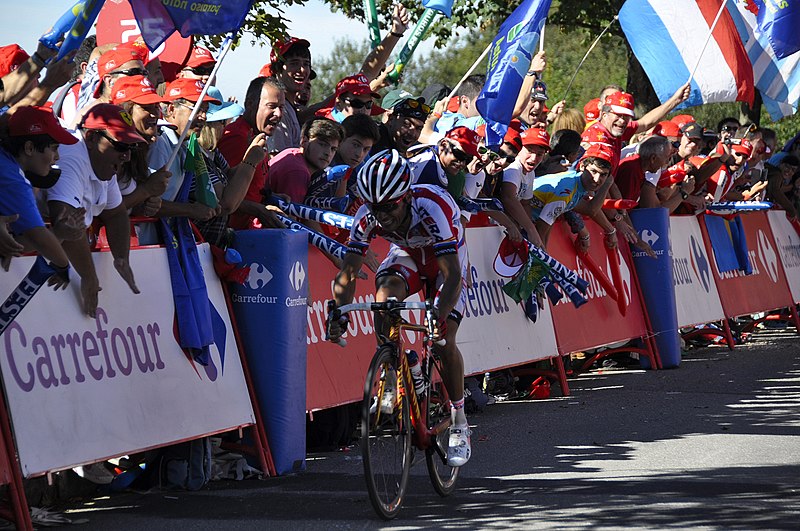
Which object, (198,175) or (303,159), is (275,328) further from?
(303,159)

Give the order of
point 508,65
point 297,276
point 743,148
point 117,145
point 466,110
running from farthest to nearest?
point 743,148 → point 466,110 → point 508,65 → point 297,276 → point 117,145

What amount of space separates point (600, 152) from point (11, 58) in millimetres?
6118

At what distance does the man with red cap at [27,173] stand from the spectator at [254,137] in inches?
91.5

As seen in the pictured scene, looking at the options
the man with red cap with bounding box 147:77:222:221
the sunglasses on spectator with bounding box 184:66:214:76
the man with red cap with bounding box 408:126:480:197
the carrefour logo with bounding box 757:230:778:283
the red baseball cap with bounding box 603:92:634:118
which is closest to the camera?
the man with red cap with bounding box 147:77:222:221

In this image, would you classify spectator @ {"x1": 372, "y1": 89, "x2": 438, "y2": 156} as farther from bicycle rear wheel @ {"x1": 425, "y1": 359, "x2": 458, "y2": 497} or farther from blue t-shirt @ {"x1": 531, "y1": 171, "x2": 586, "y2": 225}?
bicycle rear wheel @ {"x1": 425, "y1": 359, "x2": 458, "y2": 497}

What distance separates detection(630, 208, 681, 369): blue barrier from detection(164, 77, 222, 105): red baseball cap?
672 cm

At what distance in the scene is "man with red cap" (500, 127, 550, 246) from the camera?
11.0m

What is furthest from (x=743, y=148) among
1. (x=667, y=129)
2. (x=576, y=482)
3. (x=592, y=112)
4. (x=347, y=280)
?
(x=347, y=280)

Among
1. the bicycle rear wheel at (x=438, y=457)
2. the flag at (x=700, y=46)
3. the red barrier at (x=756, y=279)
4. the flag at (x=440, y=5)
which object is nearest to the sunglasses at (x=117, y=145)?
the bicycle rear wheel at (x=438, y=457)

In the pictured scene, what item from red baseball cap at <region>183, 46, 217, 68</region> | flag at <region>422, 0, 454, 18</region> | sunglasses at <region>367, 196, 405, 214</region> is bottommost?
sunglasses at <region>367, 196, 405, 214</region>

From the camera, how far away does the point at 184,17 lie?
25.6ft

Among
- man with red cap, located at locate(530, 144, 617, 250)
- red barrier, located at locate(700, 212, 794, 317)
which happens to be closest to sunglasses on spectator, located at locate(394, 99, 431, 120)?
man with red cap, located at locate(530, 144, 617, 250)

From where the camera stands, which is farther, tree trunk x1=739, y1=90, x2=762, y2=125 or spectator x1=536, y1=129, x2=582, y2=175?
tree trunk x1=739, y1=90, x2=762, y2=125

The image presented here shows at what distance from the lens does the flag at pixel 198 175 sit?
306 inches
